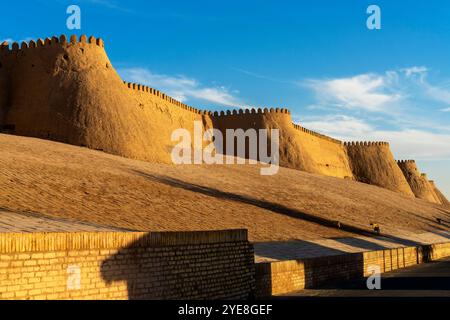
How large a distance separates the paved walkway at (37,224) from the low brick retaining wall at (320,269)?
3853 mm

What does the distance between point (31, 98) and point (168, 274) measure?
24.7 metres

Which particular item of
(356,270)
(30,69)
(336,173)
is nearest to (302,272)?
(356,270)

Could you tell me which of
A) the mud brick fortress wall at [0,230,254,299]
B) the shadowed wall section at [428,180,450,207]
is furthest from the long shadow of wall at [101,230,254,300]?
the shadowed wall section at [428,180,450,207]

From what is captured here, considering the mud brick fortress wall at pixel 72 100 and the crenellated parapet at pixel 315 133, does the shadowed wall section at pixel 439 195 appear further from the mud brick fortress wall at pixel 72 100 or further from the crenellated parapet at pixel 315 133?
the mud brick fortress wall at pixel 72 100

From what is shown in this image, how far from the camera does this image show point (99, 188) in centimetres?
1927

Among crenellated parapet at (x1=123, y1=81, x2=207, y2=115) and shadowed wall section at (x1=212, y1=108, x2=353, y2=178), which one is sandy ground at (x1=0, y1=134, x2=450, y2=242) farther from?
shadowed wall section at (x1=212, y1=108, x2=353, y2=178)

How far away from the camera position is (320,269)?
45.2 ft

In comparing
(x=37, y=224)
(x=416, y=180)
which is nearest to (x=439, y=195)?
(x=416, y=180)

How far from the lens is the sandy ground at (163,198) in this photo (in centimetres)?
1639

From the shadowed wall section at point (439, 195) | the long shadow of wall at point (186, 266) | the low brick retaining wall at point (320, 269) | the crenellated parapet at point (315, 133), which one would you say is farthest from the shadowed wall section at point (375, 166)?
the long shadow of wall at point (186, 266)

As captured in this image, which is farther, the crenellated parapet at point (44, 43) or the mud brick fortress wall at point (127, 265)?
the crenellated parapet at point (44, 43)

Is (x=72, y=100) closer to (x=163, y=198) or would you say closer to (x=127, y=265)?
(x=163, y=198)

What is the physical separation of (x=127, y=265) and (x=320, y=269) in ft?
21.8
